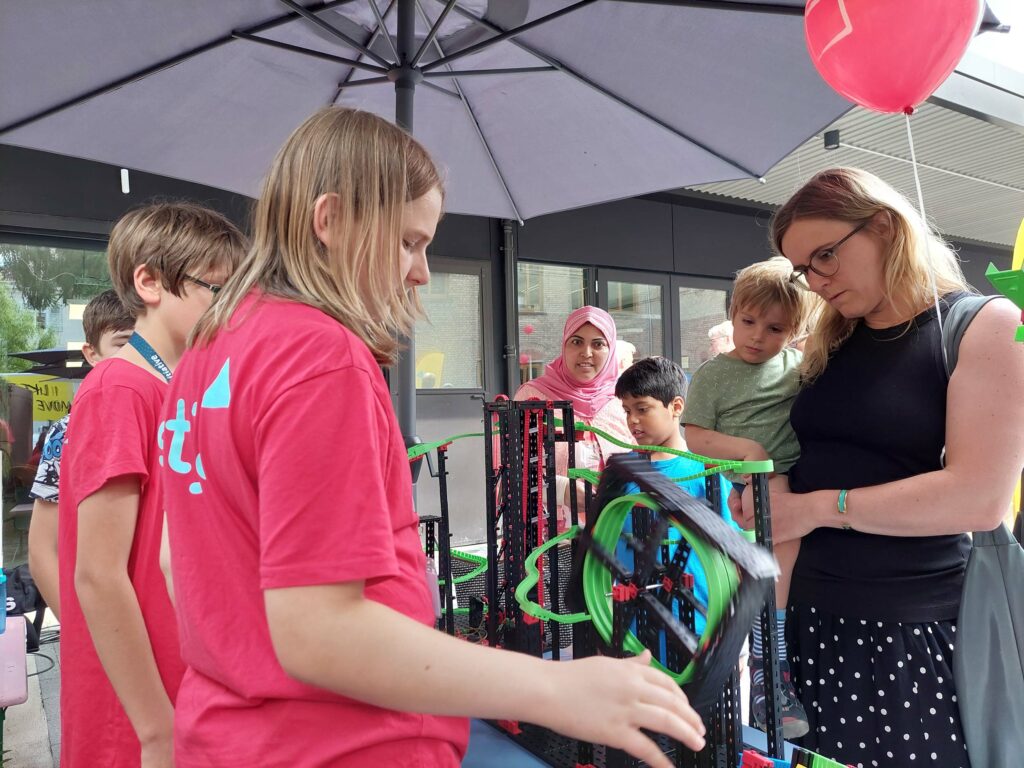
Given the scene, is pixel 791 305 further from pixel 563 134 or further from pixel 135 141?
pixel 135 141

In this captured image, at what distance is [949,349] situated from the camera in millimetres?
1314

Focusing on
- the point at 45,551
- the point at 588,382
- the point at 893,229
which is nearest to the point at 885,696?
the point at 893,229

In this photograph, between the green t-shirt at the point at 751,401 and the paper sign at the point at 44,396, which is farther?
the paper sign at the point at 44,396

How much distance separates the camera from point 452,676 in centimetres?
60

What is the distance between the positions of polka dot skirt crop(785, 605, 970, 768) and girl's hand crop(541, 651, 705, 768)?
100 cm

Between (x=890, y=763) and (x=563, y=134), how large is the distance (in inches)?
103

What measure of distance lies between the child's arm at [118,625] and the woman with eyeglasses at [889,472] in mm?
1183

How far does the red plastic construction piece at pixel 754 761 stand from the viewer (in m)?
1.04

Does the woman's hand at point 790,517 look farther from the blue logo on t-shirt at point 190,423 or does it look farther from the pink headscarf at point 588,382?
the pink headscarf at point 588,382

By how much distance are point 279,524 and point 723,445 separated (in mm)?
1507

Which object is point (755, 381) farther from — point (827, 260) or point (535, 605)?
point (535, 605)

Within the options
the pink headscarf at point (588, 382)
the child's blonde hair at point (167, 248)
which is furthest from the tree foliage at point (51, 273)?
the child's blonde hair at point (167, 248)

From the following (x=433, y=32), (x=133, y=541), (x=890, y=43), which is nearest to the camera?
(x=133, y=541)

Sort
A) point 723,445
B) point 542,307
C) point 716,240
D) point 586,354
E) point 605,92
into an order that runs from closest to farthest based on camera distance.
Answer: point 723,445
point 605,92
point 586,354
point 542,307
point 716,240
